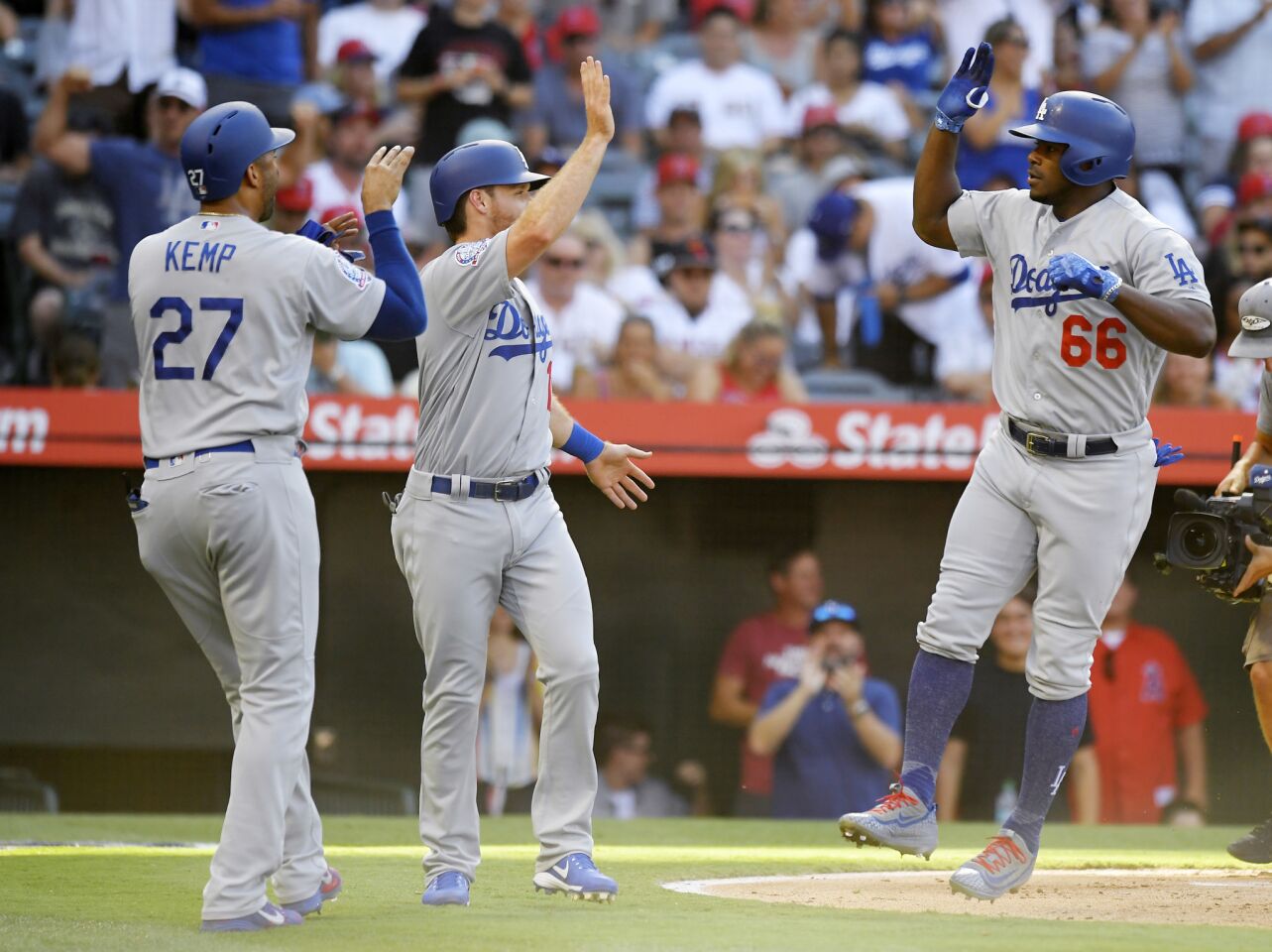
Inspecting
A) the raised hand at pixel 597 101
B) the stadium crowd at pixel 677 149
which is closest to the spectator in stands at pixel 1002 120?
the stadium crowd at pixel 677 149

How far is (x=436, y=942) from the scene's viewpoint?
370 centimetres

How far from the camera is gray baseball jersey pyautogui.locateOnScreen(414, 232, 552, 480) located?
4.43 m

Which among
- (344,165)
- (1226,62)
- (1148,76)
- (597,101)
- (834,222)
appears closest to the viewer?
(597,101)

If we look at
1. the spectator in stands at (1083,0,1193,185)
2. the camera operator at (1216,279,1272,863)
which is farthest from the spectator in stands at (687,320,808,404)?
the camera operator at (1216,279,1272,863)

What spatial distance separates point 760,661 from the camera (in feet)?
25.7

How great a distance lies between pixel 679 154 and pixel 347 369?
101 inches

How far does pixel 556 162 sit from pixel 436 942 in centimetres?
588

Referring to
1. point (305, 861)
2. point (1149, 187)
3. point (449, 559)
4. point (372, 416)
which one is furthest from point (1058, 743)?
point (1149, 187)

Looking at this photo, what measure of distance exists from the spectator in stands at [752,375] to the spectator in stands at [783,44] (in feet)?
8.48

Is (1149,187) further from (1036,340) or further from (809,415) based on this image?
(1036,340)

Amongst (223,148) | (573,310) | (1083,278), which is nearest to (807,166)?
(573,310)

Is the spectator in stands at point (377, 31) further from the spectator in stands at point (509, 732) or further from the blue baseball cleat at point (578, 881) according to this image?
the blue baseball cleat at point (578, 881)

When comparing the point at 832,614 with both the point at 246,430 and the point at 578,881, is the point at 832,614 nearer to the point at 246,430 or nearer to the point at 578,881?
the point at 578,881

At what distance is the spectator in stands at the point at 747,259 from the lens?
31.2 ft
